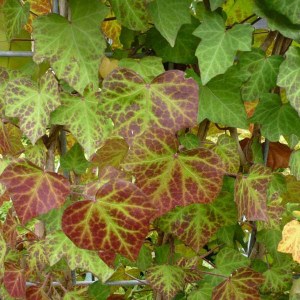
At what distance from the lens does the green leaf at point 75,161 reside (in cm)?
109

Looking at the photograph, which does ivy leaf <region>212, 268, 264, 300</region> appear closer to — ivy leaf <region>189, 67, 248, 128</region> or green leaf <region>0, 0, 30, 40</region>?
ivy leaf <region>189, 67, 248, 128</region>

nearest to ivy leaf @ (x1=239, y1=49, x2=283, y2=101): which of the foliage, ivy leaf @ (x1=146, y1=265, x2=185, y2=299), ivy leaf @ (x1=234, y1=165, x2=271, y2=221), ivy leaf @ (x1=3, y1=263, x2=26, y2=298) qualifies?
the foliage

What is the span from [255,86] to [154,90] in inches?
9.3

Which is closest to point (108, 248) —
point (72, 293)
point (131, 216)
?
point (131, 216)

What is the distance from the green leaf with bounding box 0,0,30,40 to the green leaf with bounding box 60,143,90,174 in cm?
24

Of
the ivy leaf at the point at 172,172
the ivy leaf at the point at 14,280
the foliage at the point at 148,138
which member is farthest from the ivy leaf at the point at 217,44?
the ivy leaf at the point at 14,280

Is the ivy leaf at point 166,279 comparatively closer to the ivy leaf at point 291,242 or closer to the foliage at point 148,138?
the foliage at point 148,138

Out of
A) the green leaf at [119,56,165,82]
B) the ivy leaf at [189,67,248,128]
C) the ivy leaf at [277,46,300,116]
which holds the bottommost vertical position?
the ivy leaf at [189,67,248,128]

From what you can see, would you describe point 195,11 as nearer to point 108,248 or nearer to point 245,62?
point 245,62

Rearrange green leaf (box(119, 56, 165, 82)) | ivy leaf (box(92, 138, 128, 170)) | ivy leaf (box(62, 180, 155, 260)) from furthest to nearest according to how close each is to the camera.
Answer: ivy leaf (box(92, 138, 128, 170)), green leaf (box(119, 56, 165, 82)), ivy leaf (box(62, 180, 155, 260))

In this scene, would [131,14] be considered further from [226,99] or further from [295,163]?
[295,163]

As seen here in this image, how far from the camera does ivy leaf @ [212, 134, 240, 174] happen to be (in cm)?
108

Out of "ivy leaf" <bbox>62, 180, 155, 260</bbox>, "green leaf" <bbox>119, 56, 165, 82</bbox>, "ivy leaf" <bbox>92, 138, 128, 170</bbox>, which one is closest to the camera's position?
"ivy leaf" <bbox>62, 180, 155, 260</bbox>

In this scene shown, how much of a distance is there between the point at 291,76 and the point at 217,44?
0.14 metres
